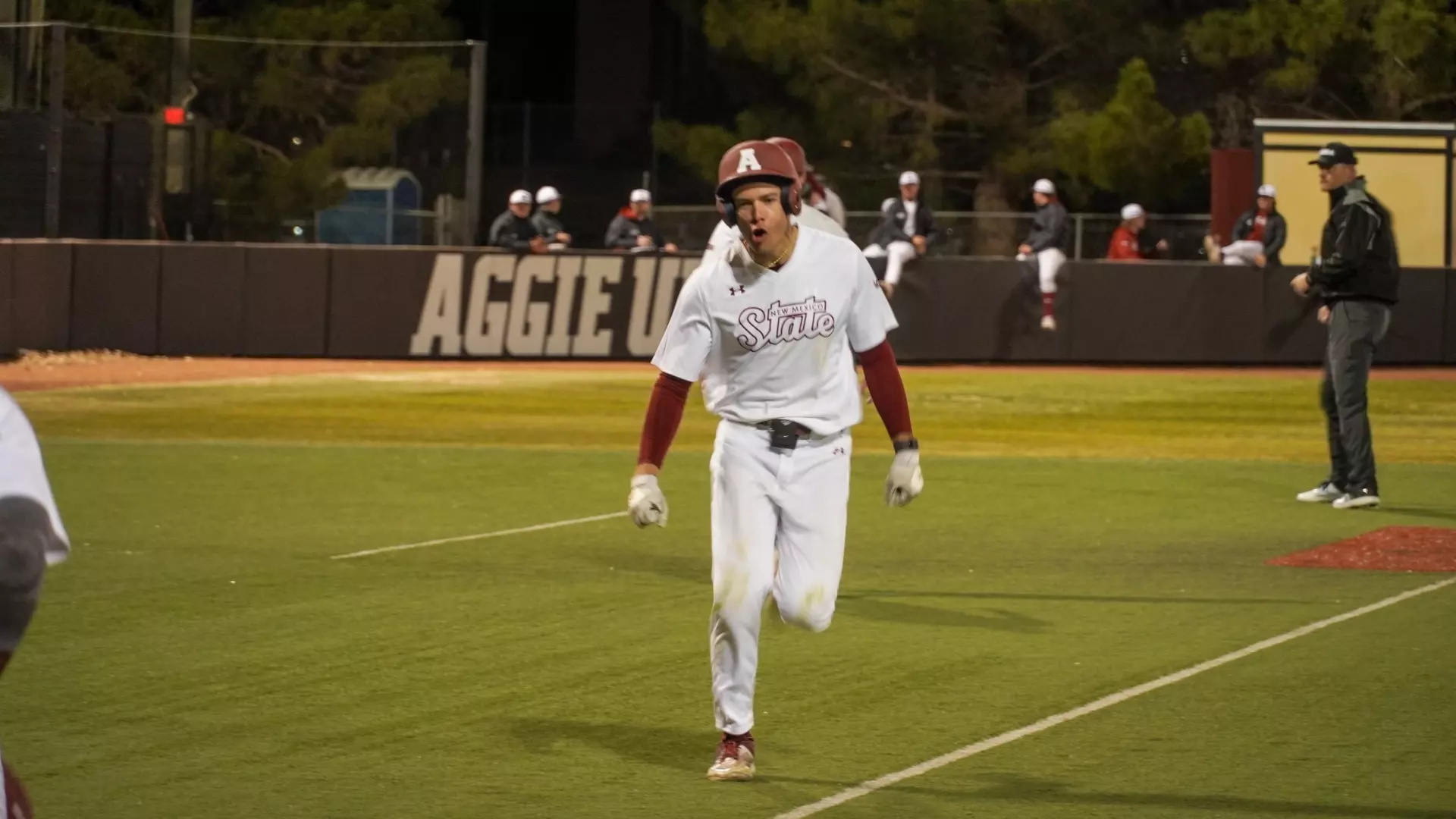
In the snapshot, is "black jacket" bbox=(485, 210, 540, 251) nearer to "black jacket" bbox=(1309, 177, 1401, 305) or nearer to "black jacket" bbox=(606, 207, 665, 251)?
"black jacket" bbox=(606, 207, 665, 251)

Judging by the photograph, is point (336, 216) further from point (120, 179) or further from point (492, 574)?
point (492, 574)

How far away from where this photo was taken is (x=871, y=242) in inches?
1086

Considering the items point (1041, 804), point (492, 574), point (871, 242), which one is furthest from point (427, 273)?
point (1041, 804)

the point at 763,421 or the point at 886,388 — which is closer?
the point at 763,421

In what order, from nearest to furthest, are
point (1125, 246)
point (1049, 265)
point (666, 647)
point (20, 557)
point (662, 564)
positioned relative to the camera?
point (20, 557) → point (666, 647) → point (662, 564) → point (1049, 265) → point (1125, 246)

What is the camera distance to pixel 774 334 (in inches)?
255

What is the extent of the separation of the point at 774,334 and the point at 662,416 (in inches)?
17.4

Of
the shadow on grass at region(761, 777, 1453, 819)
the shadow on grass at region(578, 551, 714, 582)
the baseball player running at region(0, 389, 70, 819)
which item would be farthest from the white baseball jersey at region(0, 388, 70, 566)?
the shadow on grass at region(578, 551, 714, 582)

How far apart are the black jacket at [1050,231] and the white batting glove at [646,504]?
21.2 metres

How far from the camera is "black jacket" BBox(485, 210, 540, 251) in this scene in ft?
87.5

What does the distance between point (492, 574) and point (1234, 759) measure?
195 inches

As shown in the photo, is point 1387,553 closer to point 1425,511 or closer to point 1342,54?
point 1425,511

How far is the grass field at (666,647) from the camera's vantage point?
6.47 metres

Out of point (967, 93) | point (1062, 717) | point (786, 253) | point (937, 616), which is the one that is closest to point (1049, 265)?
point (967, 93)
